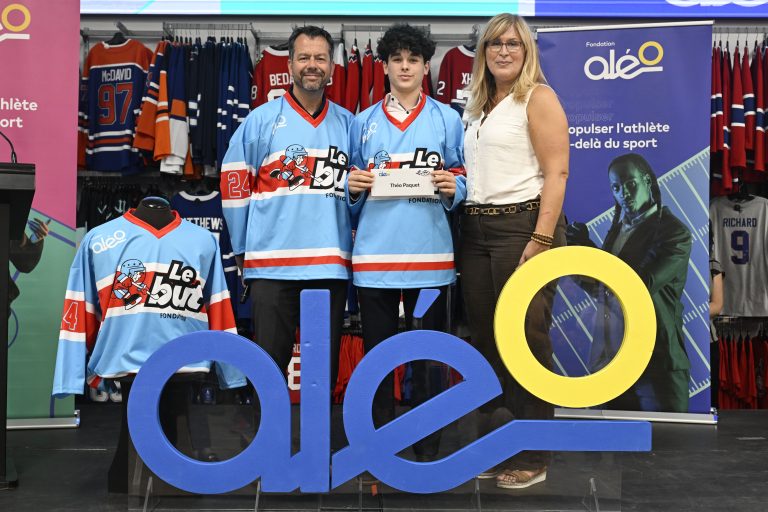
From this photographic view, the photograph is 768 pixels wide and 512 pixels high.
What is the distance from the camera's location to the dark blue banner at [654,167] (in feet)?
13.1

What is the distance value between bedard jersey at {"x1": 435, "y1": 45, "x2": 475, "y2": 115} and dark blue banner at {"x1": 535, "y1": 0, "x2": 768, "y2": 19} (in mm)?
551

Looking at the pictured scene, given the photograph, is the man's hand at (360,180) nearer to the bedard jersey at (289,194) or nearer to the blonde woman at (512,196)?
the bedard jersey at (289,194)

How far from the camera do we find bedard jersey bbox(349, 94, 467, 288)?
8.53 feet

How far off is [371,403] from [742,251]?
3347 millimetres

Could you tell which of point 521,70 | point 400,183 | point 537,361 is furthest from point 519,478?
point 521,70

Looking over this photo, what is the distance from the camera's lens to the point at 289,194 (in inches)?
107

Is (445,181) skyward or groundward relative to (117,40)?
groundward

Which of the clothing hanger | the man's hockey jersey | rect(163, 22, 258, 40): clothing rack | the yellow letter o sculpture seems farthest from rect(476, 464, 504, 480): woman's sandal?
the clothing hanger

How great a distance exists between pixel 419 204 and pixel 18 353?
7.32 ft

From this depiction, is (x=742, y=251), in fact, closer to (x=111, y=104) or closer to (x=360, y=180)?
(x=360, y=180)

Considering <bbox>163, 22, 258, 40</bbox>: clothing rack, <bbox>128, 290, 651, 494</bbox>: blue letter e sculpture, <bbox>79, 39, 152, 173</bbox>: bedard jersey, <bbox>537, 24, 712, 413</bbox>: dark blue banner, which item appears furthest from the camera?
<bbox>163, 22, 258, 40</bbox>: clothing rack

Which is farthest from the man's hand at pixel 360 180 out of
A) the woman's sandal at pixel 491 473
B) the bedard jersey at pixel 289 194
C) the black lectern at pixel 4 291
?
the black lectern at pixel 4 291

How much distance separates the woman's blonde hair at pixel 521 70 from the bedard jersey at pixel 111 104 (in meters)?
2.67

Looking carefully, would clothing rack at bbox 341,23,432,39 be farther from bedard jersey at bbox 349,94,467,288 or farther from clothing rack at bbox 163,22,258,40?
bedard jersey at bbox 349,94,467,288
